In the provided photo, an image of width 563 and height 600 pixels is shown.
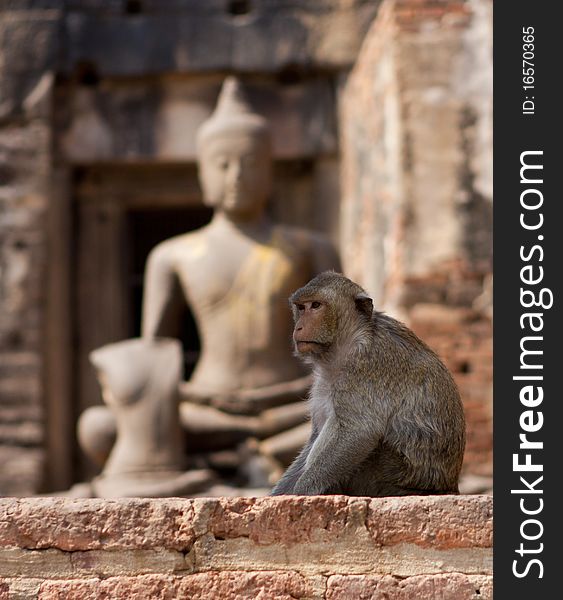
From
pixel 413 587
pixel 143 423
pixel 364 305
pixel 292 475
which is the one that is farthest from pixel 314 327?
pixel 143 423

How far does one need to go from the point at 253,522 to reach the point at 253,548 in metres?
0.08

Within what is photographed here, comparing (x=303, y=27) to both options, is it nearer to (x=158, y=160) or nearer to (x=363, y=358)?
(x=158, y=160)

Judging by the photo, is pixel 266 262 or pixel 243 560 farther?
pixel 266 262

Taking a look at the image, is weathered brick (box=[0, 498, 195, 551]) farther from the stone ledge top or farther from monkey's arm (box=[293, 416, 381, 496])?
monkey's arm (box=[293, 416, 381, 496])

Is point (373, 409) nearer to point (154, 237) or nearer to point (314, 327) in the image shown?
point (314, 327)

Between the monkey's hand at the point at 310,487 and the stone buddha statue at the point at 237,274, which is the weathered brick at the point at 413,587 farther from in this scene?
the stone buddha statue at the point at 237,274

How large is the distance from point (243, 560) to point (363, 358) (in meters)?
→ 0.85

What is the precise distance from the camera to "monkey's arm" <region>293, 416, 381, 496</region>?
4.92 metres

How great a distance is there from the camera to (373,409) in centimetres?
496

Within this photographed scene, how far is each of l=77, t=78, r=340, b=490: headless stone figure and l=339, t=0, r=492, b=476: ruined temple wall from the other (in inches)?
23.6

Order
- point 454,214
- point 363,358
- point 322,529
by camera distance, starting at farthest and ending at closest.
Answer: point 454,214, point 363,358, point 322,529

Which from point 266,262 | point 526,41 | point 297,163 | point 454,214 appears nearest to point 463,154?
point 454,214

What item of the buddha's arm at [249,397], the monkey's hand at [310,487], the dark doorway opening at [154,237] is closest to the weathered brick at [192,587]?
the monkey's hand at [310,487]

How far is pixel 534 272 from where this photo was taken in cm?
480
